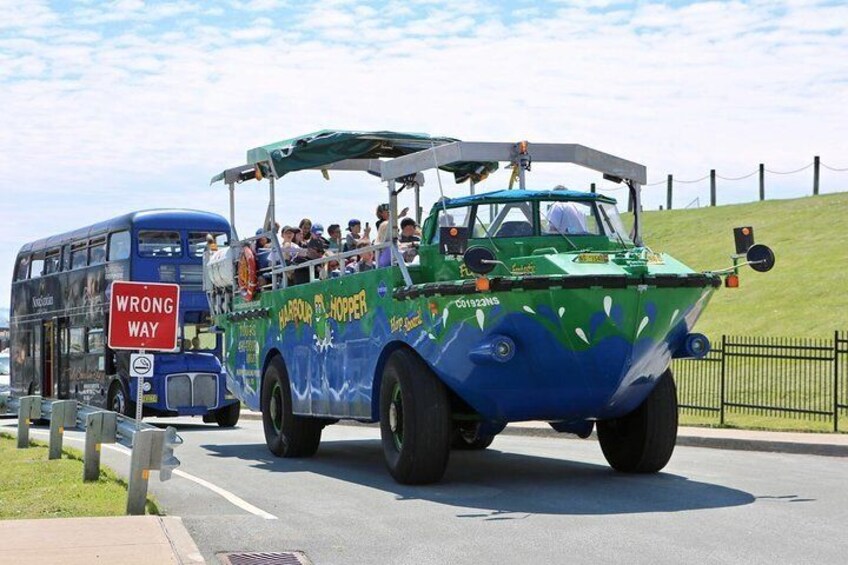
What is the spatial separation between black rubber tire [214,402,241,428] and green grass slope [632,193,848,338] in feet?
40.2

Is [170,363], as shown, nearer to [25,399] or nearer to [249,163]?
[25,399]

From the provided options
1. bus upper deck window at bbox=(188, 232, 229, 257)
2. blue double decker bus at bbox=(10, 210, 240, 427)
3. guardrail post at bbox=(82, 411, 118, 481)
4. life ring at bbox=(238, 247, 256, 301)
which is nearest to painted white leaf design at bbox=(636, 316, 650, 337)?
guardrail post at bbox=(82, 411, 118, 481)

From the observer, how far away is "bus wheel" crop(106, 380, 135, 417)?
30.1 metres

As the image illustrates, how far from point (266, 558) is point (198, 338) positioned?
2128 centimetres

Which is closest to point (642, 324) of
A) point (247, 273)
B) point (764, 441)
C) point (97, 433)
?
point (97, 433)

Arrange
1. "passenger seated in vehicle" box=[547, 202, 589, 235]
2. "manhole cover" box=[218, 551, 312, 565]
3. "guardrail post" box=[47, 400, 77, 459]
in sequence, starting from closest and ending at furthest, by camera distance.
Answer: "manhole cover" box=[218, 551, 312, 565] → "passenger seated in vehicle" box=[547, 202, 589, 235] → "guardrail post" box=[47, 400, 77, 459]

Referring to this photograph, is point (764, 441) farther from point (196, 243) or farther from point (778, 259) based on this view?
point (778, 259)

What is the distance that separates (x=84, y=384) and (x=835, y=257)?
31.0 meters

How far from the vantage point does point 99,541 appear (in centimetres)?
1032

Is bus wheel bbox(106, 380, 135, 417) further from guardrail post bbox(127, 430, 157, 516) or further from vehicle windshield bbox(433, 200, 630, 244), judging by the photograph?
guardrail post bbox(127, 430, 157, 516)

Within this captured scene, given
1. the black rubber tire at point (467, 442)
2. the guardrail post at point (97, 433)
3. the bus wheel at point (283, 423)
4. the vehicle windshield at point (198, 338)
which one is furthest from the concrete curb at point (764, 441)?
the vehicle windshield at point (198, 338)

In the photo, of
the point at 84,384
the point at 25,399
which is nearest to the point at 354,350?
the point at 25,399

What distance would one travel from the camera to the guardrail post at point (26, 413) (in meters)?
21.6

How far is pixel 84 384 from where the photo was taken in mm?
32938
